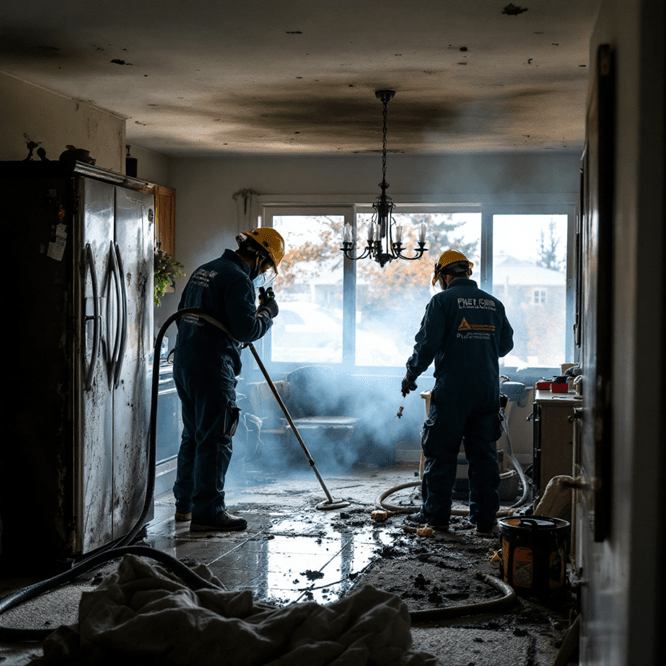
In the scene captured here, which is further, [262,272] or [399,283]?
[399,283]

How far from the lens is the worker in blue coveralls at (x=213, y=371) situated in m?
4.33

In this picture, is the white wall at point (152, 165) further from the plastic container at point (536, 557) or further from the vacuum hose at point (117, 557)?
the plastic container at point (536, 557)

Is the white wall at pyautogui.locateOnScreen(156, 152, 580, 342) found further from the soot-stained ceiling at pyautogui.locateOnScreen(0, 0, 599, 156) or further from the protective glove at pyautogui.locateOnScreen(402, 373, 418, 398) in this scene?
the protective glove at pyautogui.locateOnScreen(402, 373, 418, 398)

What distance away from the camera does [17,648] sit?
2.77m

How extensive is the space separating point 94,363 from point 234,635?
79.1 inches

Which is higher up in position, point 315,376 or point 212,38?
point 212,38

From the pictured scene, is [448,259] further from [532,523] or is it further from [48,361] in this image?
[48,361]

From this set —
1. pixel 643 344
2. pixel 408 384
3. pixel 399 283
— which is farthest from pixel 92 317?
pixel 399 283

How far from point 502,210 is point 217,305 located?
11.1ft

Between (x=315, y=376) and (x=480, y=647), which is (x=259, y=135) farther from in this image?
(x=480, y=647)

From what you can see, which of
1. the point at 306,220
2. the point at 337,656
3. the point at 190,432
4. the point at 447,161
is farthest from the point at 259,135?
the point at 337,656

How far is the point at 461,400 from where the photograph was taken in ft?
14.2

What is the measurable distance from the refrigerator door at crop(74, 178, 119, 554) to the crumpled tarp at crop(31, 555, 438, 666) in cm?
148

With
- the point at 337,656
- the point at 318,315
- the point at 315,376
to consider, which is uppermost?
the point at 318,315
